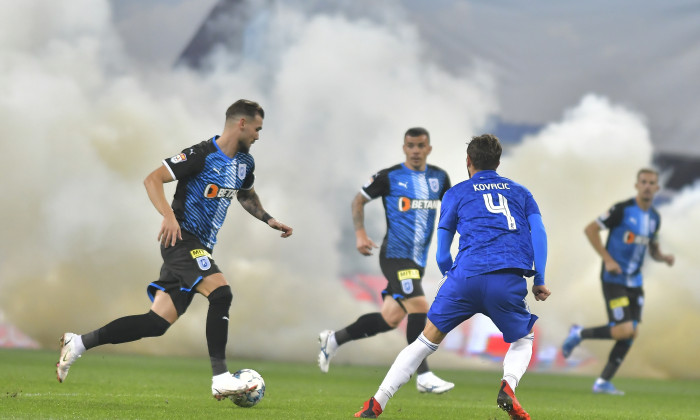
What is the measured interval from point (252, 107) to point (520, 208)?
7.08 feet

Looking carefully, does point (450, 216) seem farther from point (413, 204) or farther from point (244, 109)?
point (413, 204)

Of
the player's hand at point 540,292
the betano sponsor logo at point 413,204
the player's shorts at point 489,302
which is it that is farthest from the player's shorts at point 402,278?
the player's hand at point 540,292

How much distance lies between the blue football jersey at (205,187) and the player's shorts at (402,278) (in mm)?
2529

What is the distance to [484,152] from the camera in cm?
545

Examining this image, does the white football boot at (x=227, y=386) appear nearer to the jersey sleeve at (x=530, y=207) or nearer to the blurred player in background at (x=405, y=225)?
the jersey sleeve at (x=530, y=207)

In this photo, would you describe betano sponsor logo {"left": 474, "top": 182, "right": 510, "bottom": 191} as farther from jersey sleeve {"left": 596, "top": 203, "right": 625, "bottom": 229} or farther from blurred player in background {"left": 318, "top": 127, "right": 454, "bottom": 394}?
jersey sleeve {"left": 596, "top": 203, "right": 625, "bottom": 229}

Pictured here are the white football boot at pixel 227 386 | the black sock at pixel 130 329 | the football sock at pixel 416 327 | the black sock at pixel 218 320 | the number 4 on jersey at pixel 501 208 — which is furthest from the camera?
the football sock at pixel 416 327

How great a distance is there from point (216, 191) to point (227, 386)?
1446 mm

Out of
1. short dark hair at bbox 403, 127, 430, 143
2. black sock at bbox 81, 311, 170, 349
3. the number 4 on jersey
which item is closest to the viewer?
the number 4 on jersey

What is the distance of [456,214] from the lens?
5367 millimetres

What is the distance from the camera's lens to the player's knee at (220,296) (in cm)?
618

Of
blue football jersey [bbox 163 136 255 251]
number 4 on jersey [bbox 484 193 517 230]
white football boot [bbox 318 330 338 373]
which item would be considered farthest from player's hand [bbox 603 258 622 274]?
number 4 on jersey [bbox 484 193 517 230]

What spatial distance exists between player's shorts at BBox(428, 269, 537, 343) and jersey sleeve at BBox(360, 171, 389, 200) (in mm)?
3580

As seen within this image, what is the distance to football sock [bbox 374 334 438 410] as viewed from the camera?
5.37 metres
